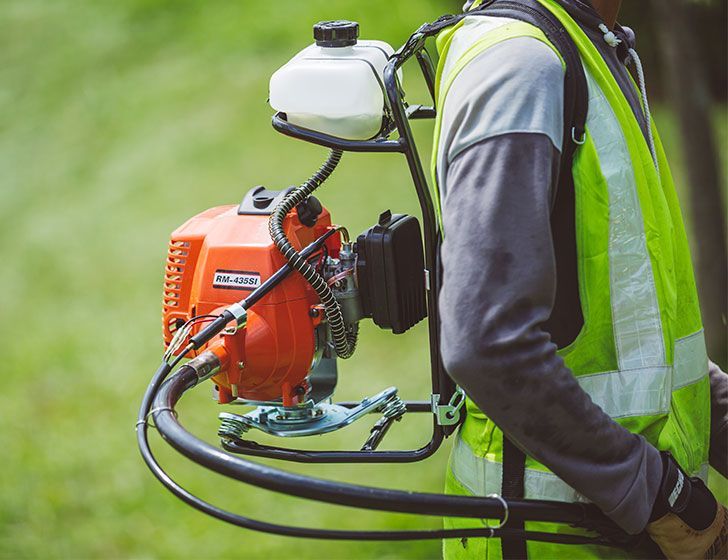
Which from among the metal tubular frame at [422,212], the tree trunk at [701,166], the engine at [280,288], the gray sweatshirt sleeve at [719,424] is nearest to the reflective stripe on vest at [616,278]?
the metal tubular frame at [422,212]

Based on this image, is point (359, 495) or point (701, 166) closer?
point (359, 495)

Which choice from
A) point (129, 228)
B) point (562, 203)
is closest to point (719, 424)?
point (562, 203)

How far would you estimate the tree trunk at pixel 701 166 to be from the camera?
4359 mm

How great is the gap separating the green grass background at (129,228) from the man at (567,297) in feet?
8.40

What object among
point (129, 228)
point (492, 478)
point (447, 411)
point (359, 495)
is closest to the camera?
point (359, 495)

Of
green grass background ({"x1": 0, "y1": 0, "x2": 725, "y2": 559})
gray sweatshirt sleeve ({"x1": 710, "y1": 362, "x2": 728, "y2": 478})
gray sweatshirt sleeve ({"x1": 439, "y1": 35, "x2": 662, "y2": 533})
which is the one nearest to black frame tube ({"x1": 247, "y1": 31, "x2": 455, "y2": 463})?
gray sweatshirt sleeve ({"x1": 439, "y1": 35, "x2": 662, "y2": 533})

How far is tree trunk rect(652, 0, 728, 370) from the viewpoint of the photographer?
436 cm

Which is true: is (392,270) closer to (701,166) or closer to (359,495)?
(359,495)

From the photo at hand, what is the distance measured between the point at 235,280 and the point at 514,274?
704mm

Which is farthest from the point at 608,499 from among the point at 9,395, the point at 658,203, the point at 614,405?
the point at 9,395

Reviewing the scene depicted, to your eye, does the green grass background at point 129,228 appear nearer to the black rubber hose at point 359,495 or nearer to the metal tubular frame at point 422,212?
the metal tubular frame at point 422,212

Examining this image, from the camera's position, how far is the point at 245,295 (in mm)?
1976

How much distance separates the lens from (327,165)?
2.05m

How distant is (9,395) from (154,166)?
8.78 feet
